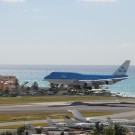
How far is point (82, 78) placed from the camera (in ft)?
518

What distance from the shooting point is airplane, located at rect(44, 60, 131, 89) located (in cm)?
15300

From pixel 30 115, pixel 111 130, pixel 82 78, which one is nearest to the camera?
pixel 111 130

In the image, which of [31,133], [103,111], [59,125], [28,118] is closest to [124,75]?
[103,111]

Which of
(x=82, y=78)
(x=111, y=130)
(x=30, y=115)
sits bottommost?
(x=30, y=115)

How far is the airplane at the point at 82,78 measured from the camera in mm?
153000

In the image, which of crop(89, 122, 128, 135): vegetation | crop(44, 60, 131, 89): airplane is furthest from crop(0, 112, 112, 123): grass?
crop(44, 60, 131, 89): airplane

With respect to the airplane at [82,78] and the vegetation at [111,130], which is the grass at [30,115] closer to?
the vegetation at [111,130]

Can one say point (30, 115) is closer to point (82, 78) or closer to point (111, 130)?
point (111, 130)

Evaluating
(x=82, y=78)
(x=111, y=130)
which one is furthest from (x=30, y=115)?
(x=82, y=78)

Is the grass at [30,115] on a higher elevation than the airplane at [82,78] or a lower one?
lower

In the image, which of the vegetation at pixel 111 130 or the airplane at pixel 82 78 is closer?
the vegetation at pixel 111 130

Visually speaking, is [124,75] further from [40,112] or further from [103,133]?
[103,133]

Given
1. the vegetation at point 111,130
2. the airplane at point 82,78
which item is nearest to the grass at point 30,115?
the vegetation at point 111,130

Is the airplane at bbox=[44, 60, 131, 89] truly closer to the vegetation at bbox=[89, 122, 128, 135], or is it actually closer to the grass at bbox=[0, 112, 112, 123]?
the grass at bbox=[0, 112, 112, 123]
